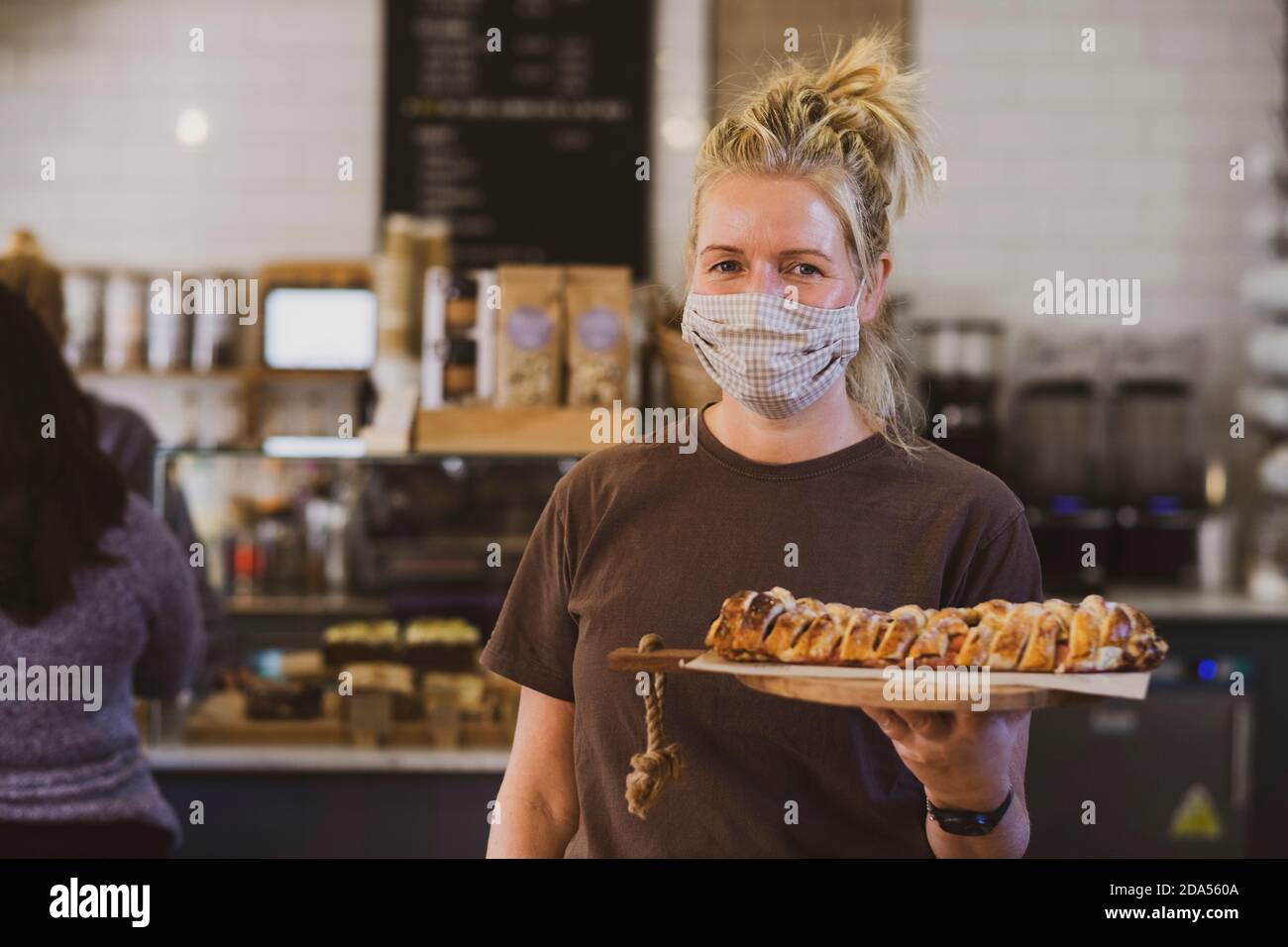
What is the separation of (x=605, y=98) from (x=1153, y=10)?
1817mm

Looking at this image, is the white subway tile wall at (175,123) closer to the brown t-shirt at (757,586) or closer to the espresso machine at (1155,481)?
the espresso machine at (1155,481)

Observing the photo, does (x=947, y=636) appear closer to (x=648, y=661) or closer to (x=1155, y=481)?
(x=648, y=661)

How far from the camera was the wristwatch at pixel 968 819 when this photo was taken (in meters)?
1.21

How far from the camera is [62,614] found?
190 cm

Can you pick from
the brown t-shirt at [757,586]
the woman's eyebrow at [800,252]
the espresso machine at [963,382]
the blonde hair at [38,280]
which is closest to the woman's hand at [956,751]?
the brown t-shirt at [757,586]

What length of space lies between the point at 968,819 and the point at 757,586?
0.29 m

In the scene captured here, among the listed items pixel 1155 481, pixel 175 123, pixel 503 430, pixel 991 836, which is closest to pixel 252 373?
pixel 175 123

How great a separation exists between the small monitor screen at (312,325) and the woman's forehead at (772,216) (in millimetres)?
2827

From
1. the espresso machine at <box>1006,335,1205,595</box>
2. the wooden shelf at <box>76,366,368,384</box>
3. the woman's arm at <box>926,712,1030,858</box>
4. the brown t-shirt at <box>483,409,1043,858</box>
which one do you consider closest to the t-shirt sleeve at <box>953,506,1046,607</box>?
the brown t-shirt at <box>483,409,1043,858</box>

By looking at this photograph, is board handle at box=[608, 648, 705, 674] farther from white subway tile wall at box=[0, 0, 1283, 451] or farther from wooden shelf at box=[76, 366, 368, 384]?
white subway tile wall at box=[0, 0, 1283, 451]

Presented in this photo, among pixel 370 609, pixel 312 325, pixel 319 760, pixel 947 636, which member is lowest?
pixel 319 760

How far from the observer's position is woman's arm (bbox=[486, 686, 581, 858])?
55.4 inches

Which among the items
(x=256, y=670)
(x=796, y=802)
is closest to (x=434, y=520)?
(x=256, y=670)
